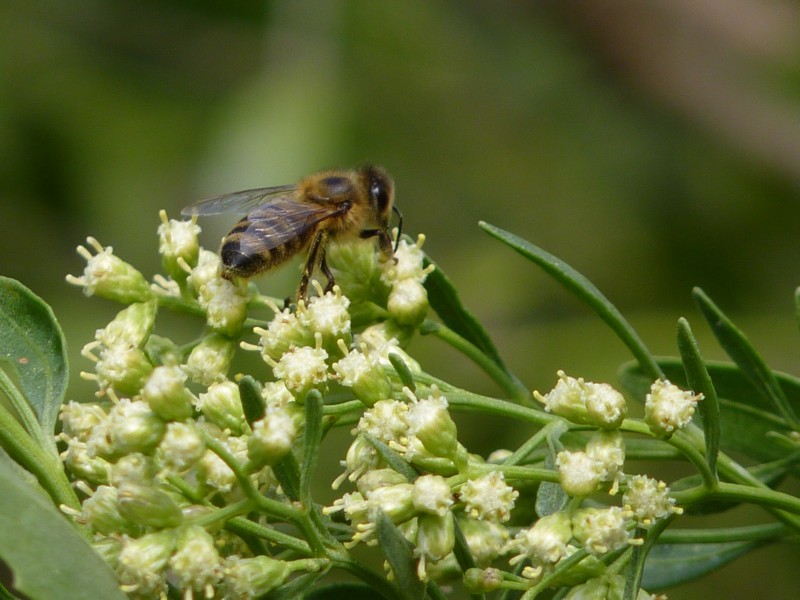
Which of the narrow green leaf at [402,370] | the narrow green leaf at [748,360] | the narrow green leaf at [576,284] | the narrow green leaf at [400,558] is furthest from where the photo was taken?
the narrow green leaf at [748,360]

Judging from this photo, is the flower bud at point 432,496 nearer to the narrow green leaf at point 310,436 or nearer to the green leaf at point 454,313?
the narrow green leaf at point 310,436

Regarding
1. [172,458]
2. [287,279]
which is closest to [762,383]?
[172,458]

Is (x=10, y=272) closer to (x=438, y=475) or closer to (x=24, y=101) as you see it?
(x=24, y=101)

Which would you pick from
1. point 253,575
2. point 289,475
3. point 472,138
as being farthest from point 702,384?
point 472,138

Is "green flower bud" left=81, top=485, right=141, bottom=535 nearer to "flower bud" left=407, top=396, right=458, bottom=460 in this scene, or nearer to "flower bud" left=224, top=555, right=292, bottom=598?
"flower bud" left=224, top=555, right=292, bottom=598

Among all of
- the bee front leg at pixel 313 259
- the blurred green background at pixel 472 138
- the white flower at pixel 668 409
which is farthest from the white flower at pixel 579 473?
the blurred green background at pixel 472 138

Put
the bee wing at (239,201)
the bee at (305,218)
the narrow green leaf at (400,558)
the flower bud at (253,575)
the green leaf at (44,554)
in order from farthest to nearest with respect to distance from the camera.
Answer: the bee wing at (239,201), the bee at (305,218), the flower bud at (253,575), the narrow green leaf at (400,558), the green leaf at (44,554)

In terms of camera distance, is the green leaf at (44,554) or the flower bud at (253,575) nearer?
the green leaf at (44,554)
